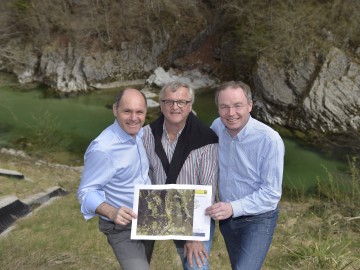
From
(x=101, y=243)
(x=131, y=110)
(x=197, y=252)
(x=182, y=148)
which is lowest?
(x=101, y=243)

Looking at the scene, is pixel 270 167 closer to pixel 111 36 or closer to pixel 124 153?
pixel 124 153

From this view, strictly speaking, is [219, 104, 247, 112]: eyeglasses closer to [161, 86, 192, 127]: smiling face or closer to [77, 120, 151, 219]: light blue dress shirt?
[161, 86, 192, 127]: smiling face

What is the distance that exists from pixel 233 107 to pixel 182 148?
48 centimetres

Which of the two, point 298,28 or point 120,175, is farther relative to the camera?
point 298,28

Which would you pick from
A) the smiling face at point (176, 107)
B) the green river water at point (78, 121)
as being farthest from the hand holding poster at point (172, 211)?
the green river water at point (78, 121)

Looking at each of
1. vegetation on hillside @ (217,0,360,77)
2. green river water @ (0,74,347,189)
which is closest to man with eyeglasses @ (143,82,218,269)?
green river water @ (0,74,347,189)

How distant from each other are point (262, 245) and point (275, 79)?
60.9ft

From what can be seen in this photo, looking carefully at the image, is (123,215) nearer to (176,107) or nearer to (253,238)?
(176,107)

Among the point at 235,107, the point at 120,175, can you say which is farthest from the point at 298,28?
the point at 120,175

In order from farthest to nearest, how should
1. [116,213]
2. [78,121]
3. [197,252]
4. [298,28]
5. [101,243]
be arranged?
[298,28], [78,121], [101,243], [197,252], [116,213]

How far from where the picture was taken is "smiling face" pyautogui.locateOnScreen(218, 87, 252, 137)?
2777 millimetres

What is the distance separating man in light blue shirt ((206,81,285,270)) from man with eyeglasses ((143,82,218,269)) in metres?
0.14

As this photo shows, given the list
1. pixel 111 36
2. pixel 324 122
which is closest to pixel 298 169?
pixel 324 122

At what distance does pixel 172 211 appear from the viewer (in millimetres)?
2807
